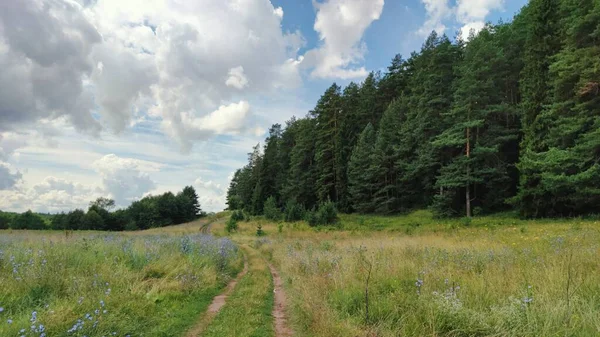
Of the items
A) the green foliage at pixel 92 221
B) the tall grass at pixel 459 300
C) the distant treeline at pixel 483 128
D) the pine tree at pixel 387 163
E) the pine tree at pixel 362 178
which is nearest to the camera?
the tall grass at pixel 459 300

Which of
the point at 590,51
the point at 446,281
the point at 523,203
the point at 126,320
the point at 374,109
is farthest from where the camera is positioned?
the point at 374,109

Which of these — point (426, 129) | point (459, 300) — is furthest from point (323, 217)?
point (459, 300)

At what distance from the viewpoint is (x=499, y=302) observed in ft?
16.1

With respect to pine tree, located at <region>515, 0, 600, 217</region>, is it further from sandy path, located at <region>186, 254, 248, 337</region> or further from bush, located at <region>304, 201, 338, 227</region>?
sandy path, located at <region>186, 254, 248, 337</region>

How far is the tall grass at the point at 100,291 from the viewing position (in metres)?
4.95

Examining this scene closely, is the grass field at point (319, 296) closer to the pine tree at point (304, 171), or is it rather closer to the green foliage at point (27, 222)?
the pine tree at point (304, 171)

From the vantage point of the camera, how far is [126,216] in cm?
9075

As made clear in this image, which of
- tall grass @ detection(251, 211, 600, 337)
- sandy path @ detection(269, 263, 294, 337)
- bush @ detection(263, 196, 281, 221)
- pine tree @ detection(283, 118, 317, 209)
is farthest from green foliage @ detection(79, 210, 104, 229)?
tall grass @ detection(251, 211, 600, 337)

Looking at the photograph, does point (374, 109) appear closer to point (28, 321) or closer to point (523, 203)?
point (523, 203)

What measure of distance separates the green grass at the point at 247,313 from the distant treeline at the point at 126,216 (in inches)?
3184

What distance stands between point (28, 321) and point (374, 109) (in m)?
55.8

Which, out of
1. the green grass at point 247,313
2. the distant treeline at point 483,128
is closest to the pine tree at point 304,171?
the distant treeline at point 483,128

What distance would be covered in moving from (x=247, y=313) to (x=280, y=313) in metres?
0.82

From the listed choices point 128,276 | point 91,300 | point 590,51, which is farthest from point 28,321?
point 590,51
